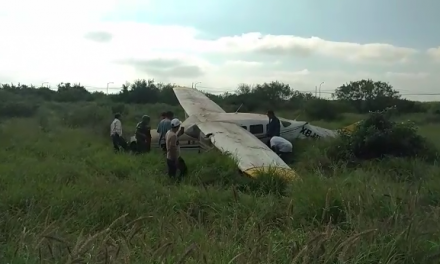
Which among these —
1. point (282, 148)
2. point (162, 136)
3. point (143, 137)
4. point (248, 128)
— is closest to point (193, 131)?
point (162, 136)

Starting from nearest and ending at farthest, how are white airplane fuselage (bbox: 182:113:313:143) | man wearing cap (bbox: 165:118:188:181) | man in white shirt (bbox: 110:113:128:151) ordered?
man wearing cap (bbox: 165:118:188:181) < man in white shirt (bbox: 110:113:128:151) < white airplane fuselage (bbox: 182:113:313:143)

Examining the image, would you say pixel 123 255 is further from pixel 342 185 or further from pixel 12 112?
pixel 12 112

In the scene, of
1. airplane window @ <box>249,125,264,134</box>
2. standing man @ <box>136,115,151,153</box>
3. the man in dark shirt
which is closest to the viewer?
standing man @ <box>136,115,151,153</box>

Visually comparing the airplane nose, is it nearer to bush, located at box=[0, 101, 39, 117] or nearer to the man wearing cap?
the man wearing cap

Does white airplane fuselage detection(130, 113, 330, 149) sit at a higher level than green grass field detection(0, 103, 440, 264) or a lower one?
higher

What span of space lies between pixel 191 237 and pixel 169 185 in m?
4.16

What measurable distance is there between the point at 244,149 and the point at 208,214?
4.34 meters

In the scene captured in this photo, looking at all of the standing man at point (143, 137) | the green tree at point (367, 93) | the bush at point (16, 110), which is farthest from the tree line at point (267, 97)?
the standing man at point (143, 137)

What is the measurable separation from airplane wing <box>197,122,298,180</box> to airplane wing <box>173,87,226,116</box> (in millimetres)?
2588

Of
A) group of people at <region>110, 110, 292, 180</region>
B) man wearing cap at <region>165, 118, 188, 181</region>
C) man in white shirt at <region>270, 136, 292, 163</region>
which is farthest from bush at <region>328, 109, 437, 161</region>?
man wearing cap at <region>165, 118, 188, 181</region>

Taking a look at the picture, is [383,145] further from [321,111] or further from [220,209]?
[321,111]

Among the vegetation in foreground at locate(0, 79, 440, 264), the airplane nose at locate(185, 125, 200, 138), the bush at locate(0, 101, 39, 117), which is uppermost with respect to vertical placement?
the bush at locate(0, 101, 39, 117)

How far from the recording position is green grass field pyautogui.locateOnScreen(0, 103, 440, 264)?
334 cm

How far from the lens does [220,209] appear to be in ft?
20.4
